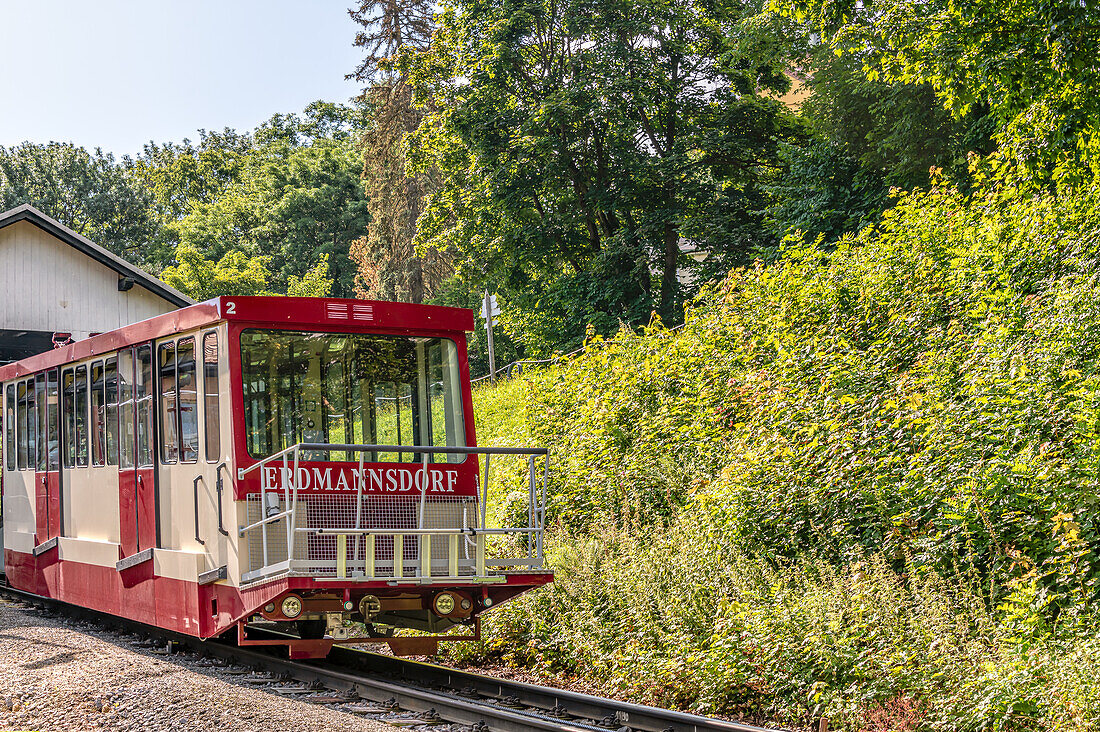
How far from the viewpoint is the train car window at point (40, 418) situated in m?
14.3

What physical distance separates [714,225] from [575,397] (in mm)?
14965

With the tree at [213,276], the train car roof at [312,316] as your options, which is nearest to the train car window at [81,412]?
the train car roof at [312,316]

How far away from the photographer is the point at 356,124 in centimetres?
8169

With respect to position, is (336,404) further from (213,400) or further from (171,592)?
(171,592)

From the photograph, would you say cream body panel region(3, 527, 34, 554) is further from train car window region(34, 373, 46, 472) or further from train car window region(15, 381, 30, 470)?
train car window region(34, 373, 46, 472)

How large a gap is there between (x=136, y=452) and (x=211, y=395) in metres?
1.97

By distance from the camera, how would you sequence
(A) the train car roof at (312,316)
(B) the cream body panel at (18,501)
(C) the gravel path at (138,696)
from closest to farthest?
(C) the gravel path at (138,696)
(A) the train car roof at (312,316)
(B) the cream body panel at (18,501)

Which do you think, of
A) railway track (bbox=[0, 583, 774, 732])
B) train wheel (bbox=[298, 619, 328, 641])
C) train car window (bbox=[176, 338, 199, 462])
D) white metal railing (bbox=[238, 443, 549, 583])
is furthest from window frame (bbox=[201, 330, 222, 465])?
railway track (bbox=[0, 583, 774, 732])

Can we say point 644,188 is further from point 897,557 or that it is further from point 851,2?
point 897,557

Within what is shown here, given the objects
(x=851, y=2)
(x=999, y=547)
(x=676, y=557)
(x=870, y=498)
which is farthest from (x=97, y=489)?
(x=851, y=2)

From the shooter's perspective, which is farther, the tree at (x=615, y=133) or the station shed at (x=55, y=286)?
the tree at (x=615, y=133)

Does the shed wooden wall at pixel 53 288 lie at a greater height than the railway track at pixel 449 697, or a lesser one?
greater

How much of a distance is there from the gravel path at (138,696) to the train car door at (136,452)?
1.27 metres

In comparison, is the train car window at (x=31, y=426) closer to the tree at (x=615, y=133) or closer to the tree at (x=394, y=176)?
the tree at (x=615, y=133)
